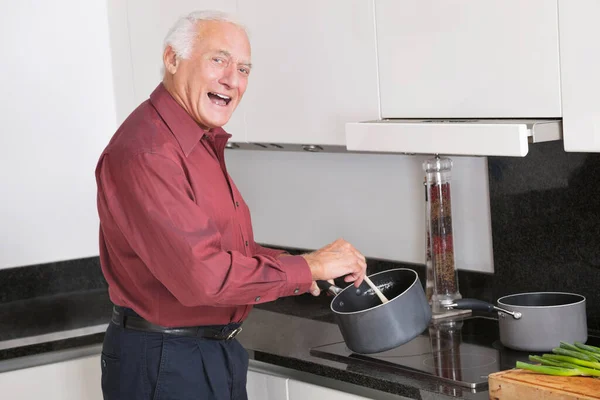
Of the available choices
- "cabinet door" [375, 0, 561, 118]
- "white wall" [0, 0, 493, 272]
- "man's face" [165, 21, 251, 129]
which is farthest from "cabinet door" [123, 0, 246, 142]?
"man's face" [165, 21, 251, 129]

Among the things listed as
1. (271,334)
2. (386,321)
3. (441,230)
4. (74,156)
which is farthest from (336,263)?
(74,156)

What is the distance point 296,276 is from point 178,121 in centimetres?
42

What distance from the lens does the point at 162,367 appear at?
213 cm

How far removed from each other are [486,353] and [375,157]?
0.83m

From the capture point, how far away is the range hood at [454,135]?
77.5 inches

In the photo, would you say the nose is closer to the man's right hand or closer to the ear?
the ear

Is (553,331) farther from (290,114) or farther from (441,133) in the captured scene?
(290,114)

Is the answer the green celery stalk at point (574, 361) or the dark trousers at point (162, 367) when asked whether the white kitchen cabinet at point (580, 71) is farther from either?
the dark trousers at point (162, 367)

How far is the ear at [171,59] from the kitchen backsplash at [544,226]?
965 millimetres

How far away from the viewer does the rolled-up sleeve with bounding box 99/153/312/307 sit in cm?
188

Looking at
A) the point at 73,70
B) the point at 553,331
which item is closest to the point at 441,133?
the point at 553,331

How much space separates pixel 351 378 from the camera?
2.31 m

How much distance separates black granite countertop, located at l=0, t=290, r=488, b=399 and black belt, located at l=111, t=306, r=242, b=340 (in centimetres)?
33

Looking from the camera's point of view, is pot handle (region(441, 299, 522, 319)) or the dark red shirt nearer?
the dark red shirt
